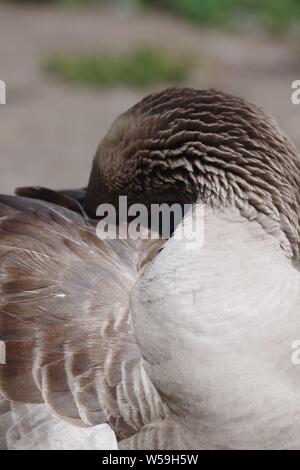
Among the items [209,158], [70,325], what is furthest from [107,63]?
[70,325]

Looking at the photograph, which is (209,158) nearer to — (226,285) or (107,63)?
(226,285)

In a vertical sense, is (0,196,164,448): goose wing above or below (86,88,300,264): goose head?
below

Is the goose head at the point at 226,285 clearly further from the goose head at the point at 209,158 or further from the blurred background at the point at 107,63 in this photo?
the blurred background at the point at 107,63

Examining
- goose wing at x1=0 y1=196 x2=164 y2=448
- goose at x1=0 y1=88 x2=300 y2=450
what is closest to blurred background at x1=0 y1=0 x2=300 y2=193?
goose wing at x1=0 y1=196 x2=164 y2=448

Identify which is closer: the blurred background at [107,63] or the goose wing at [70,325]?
the goose wing at [70,325]

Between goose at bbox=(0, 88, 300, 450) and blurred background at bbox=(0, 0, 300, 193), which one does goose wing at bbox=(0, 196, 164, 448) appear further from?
blurred background at bbox=(0, 0, 300, 193)

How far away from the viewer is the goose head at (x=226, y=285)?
2502 millimetres

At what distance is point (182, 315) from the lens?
8.35 feet

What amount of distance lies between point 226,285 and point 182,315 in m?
0.15

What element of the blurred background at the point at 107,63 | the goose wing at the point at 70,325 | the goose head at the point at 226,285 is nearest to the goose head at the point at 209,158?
the goose head at the point at 226,285

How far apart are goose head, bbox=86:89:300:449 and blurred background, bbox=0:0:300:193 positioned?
9.03 ft

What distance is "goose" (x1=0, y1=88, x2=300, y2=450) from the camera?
2504 mm

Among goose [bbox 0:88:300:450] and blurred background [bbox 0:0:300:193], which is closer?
goose [bbox 0:88:300:450]

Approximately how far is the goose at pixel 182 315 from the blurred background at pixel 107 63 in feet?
8.76
